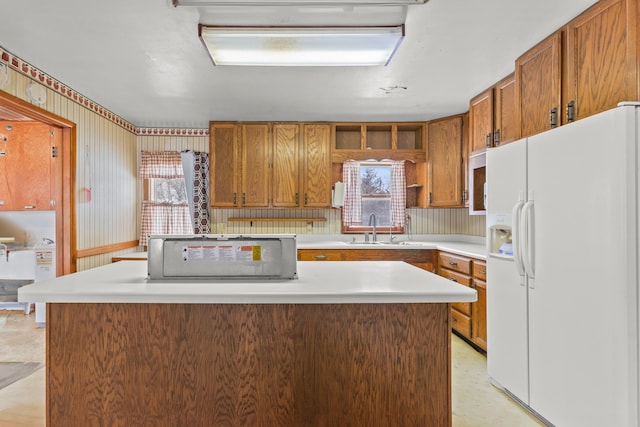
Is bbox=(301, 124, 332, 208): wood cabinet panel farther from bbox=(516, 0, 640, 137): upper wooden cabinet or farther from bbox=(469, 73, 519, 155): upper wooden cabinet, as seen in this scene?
bbox=(516, 0, 640, 137): upper wooden cabinet

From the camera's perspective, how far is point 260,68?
9.22ft

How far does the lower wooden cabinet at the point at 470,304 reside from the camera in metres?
3.04

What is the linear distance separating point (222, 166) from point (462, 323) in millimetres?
3071

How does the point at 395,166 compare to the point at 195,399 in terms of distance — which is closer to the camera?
the point at 195,399

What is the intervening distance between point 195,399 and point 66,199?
2.69 meters

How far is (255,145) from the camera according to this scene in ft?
14.2

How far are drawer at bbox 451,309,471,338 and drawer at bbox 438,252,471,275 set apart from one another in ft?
1.35

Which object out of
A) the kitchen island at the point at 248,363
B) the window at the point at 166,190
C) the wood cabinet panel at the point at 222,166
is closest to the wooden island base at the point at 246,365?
the kitchen island at the point at 248,363

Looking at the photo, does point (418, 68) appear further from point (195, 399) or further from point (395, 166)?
point (195, 399)

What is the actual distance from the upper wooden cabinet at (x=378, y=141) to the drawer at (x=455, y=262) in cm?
125

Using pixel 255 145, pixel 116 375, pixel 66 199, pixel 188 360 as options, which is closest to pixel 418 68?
pixel 255 145

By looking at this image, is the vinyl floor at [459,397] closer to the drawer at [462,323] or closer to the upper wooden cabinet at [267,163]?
the drawer at [462,323]

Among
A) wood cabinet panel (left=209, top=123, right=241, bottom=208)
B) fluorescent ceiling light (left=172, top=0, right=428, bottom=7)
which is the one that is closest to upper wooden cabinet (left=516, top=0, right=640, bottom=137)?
fluorescent ceiling light (left=172, top=0, right=428, bottom=7)

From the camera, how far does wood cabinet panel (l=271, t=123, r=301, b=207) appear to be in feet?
14.2
